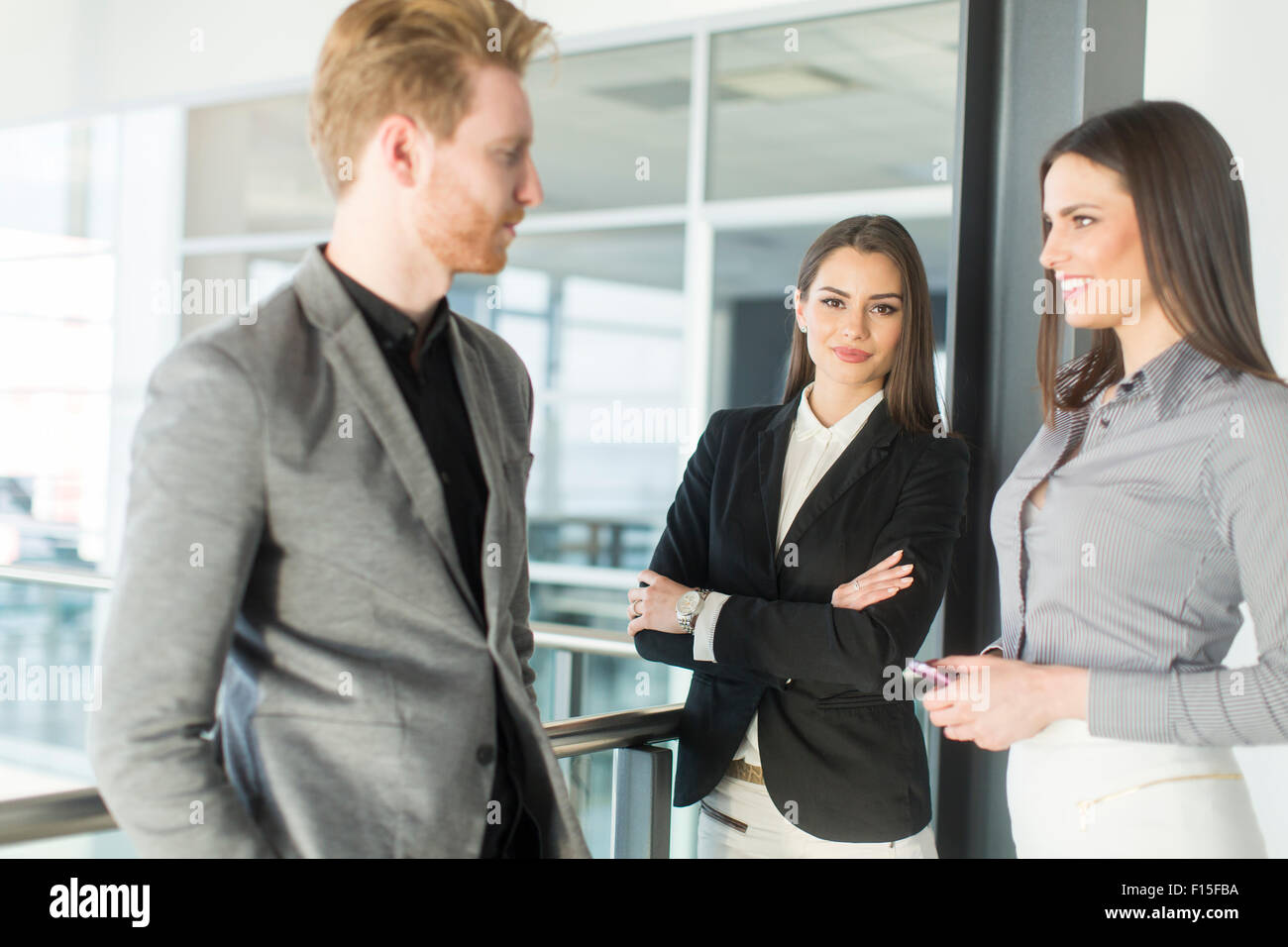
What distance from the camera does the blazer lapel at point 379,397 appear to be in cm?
138

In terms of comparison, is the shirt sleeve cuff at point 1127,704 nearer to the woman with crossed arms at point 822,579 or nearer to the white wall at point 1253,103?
the woman with crossed arms at point 822,579

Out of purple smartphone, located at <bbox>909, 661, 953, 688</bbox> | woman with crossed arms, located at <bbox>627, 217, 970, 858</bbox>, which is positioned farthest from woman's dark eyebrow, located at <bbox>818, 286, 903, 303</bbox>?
purple smartphone, located at <bbox>909, 661, 953, 688</bbox>

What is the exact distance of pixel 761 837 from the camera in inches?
83.2

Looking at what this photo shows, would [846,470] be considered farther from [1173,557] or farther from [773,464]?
[1173,557]

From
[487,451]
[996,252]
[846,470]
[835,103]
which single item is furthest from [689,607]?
[835,103]

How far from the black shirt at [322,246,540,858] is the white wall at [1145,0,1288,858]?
198cm

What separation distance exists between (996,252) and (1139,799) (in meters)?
1.49

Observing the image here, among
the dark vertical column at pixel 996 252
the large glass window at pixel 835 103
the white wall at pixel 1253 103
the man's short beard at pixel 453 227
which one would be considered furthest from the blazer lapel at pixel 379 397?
the large glass window at pixel 835 103

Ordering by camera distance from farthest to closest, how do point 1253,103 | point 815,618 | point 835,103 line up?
point 835,103
point 1253,103
point 815,618

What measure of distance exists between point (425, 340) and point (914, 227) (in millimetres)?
4749

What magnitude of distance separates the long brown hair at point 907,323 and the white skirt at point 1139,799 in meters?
0.70

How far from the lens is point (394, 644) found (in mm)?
1367

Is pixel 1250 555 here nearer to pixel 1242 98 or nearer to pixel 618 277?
pixel 1242 98

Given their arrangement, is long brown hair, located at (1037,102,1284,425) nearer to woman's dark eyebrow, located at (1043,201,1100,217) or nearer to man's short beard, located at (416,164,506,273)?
woman's dark eyebrow, located at (1043,201,1100,217)
